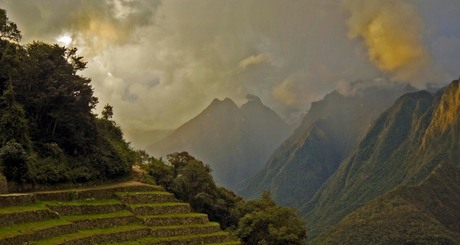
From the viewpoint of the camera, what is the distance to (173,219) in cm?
3141

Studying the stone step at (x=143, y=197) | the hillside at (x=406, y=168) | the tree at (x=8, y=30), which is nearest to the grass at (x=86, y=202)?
the stone step at (x=143, y=197)

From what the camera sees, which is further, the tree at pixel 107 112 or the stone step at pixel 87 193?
the tree at pixel 107 112

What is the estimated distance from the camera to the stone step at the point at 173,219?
2972 centimetres

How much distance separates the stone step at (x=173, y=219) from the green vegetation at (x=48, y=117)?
24.0 ft

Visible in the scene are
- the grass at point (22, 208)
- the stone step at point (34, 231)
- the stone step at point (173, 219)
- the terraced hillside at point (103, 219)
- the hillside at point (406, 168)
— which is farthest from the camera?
the hillside at point (406, 168)

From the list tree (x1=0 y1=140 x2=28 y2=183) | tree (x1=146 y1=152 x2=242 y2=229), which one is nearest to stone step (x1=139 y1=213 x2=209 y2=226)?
tree (x1=0 y1=140 x2=28 y2=183)

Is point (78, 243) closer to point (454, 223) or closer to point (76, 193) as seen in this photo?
point (76, 193)

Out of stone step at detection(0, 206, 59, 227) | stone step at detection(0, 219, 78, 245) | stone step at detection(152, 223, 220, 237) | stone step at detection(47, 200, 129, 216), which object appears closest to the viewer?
stone step at detection(0, 219, 78, 245)

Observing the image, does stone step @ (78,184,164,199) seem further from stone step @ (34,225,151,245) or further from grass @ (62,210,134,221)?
stone step @ (34,225,151,245)

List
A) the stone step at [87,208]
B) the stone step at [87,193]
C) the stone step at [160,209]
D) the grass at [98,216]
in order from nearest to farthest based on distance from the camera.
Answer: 1. the grass at [98,216]
2. the stone step at [87,208]
3. the stone step at [87,193]
4. the stone step at [160,209]

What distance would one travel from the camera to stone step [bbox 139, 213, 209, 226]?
2972cm

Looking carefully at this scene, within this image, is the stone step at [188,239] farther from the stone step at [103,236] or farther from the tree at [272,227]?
the tree at [272,227]

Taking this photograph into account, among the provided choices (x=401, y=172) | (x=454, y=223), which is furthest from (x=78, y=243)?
(x=401, y=172)

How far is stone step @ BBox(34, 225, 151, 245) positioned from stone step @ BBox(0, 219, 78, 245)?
1.10ft
